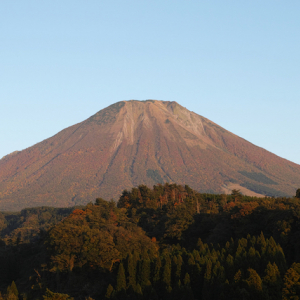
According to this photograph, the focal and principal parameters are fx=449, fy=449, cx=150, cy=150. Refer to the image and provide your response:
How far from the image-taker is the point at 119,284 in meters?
64.6

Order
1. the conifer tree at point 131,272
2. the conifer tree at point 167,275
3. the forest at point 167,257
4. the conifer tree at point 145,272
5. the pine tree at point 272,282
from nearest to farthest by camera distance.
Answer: the pine tree at point 272,282 < the forest at point 167,257 < the conifer tree at point 167,275 < the conifer tree at point 131,272 < the conifer tree at point 145,272

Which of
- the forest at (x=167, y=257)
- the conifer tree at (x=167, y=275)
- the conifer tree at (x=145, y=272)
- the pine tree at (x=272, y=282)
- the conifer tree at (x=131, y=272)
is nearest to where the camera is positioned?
the pine tree at (x=272, y=282)

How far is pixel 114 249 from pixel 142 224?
32.1m

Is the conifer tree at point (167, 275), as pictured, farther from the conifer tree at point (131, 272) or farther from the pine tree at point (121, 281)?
the pine tree at point (121, 281)

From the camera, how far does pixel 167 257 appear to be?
68.6 m

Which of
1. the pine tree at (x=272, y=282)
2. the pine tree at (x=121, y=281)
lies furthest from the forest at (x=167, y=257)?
the pine tree at (x=272, y=282)

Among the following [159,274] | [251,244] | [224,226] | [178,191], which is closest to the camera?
[159,274]

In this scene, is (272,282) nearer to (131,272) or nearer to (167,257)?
(167,257)

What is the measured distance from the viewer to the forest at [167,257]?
5903 cm

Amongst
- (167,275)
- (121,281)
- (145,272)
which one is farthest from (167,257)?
(121,281)

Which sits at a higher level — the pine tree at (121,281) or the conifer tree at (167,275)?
the conifer tree at (167,275)

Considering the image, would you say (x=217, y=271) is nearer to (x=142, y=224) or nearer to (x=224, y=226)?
(x=224, y=226)

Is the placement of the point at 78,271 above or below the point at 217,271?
below

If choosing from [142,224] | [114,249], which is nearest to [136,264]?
[114,249]
